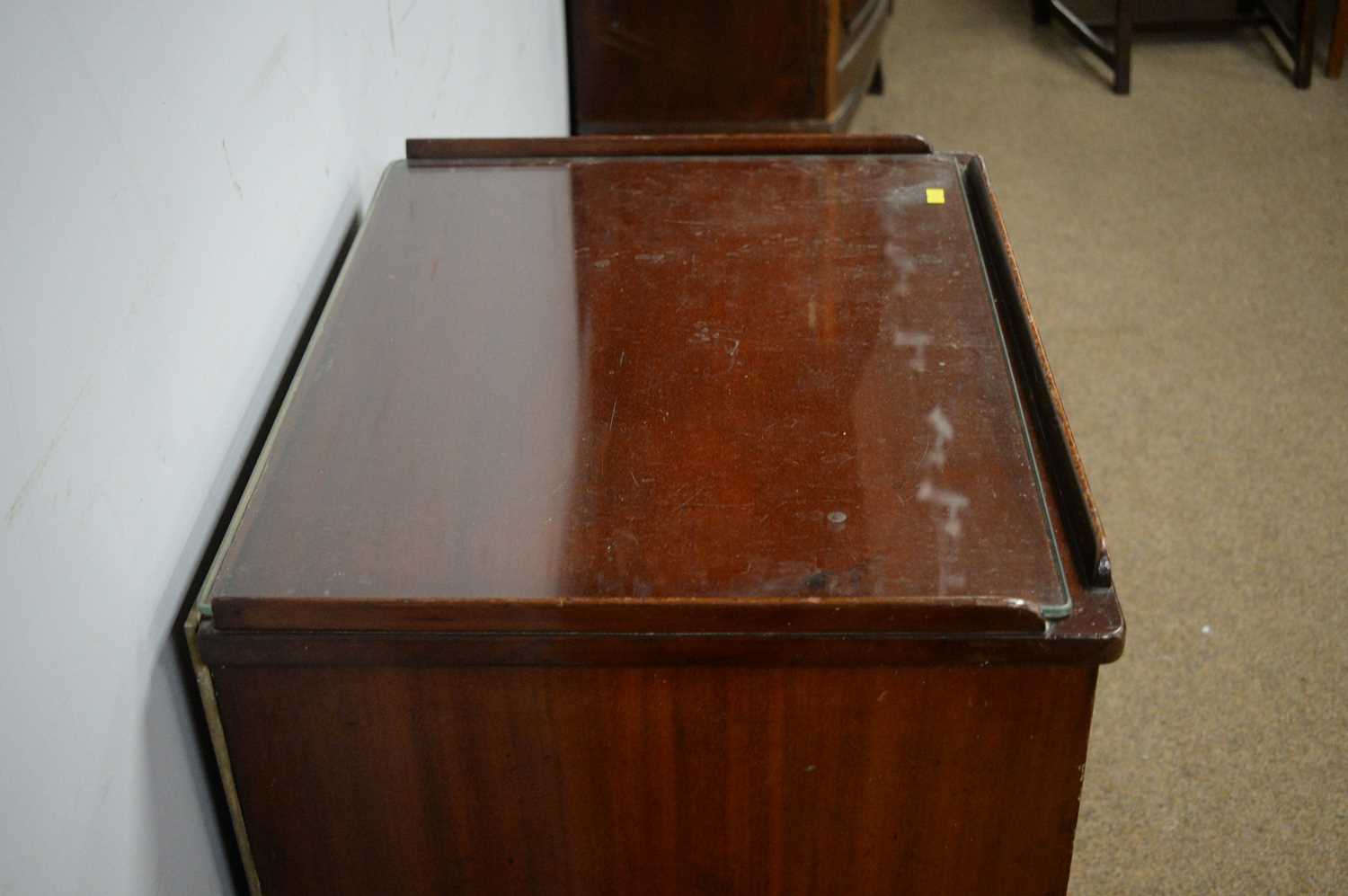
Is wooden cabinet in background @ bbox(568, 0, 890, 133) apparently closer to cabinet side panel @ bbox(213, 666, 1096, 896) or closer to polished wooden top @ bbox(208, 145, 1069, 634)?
polished wooden top @ bbox(208, 145, 1069, 634)

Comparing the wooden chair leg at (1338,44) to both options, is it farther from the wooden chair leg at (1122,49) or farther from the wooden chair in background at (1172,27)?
the wooden chair leg at (1122,49)

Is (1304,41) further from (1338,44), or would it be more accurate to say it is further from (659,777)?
(659,777)

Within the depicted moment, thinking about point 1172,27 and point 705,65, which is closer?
point 705,65

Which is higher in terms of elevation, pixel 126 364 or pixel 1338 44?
pixel 126 364

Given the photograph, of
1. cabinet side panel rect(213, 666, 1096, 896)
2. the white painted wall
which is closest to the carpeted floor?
cabinet side panel rect(213, 666, 1096, 896)

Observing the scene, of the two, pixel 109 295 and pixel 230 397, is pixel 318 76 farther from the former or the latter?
pixel 109 295

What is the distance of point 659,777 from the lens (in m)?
0.82

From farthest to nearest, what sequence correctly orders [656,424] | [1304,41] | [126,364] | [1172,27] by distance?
[1172,27]
[1304,41]
[656,424]
[126,364]

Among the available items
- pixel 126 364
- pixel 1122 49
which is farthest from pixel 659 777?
pixel 1122 49

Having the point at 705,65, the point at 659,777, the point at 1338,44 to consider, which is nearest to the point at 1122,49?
the point at 1338,44

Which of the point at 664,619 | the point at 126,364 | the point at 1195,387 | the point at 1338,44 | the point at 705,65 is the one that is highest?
the point at 126,364

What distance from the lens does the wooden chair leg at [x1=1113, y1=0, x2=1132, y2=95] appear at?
3.12 metres

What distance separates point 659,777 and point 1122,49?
2726 millimetres

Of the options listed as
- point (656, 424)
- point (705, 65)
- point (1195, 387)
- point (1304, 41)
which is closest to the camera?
point (656, 424)
